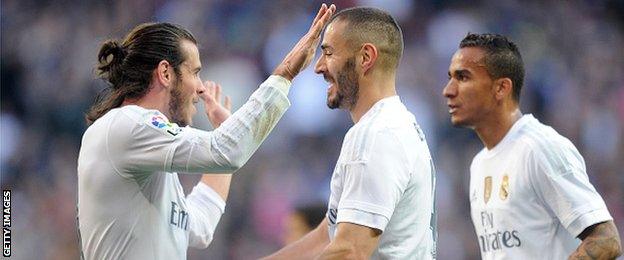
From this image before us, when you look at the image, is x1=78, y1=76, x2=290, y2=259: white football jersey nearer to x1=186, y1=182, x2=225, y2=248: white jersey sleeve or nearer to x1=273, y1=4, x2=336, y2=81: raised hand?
x1=273, y1=4, x2=336, y2=81: raised hand

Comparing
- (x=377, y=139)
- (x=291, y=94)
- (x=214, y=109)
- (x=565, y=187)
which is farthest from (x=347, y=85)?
(x=291, y=94)

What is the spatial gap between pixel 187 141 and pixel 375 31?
3.12 ft

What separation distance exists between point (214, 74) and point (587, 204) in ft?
19.1

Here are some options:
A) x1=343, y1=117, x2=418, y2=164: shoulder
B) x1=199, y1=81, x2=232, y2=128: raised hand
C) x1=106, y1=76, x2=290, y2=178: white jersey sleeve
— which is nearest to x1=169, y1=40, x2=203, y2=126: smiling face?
x1=106, y1=76, x2=290, y2=178: white jersey sleeve

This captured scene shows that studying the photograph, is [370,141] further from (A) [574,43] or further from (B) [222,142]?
(A) [574,43]

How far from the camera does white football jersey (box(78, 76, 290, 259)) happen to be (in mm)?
4180

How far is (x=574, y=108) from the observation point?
10.2 meters

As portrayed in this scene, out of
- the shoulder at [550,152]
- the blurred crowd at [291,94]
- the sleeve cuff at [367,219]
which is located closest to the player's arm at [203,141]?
the sleeve cuff at [367,219]

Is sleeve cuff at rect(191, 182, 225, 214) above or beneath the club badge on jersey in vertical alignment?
beneath

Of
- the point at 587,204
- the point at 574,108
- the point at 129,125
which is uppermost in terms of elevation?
the point at 574,108

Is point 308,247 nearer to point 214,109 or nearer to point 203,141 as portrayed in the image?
point 214,109

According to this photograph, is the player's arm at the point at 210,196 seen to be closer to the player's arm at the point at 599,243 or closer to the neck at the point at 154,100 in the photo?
the neck at the point at 154,100

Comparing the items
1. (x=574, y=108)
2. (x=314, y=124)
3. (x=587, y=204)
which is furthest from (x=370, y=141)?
(x=574, y=108)

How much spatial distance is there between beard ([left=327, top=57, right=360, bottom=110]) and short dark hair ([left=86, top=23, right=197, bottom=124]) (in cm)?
76
